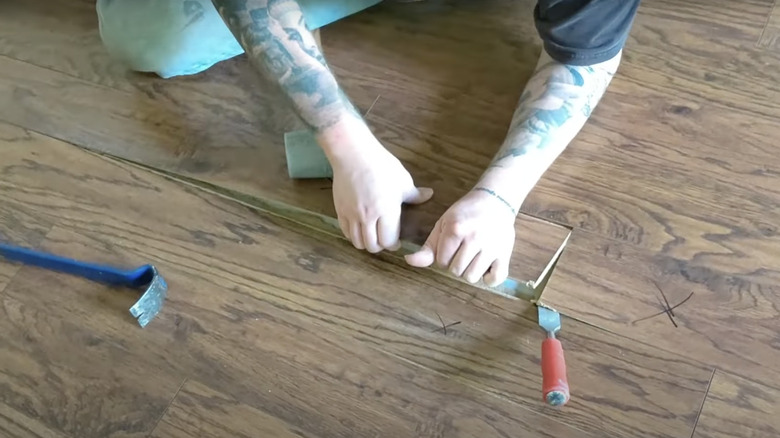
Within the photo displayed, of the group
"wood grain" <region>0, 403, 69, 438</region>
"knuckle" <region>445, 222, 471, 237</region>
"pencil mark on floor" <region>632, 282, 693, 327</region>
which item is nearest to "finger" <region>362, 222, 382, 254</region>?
"knuckle" <region>445, 222, 471, 237</region>

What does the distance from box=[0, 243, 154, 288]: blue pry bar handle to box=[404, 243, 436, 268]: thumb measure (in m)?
0.35

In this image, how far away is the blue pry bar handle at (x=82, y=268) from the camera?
3.41 feet

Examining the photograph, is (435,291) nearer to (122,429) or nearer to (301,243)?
(301,243)

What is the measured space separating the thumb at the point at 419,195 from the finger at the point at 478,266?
146 millimetres

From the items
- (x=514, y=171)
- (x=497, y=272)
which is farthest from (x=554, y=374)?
(x=514, y=171)

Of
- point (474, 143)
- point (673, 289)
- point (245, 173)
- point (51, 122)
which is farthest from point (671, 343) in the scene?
point (51, 122)

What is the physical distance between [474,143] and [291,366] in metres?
0.40

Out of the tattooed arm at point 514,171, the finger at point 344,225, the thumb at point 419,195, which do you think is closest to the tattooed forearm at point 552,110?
the tattooed arm at point 514,171

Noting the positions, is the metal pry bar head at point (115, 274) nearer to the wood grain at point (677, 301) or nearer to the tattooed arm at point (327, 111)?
the tattooed arm at point (327, 111)

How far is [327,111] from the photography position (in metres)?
1.01

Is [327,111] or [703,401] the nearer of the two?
[703,401]

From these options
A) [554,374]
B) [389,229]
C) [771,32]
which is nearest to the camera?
[554,374]

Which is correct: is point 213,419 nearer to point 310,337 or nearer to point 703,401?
point 310,337

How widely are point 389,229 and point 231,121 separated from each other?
35 cm
